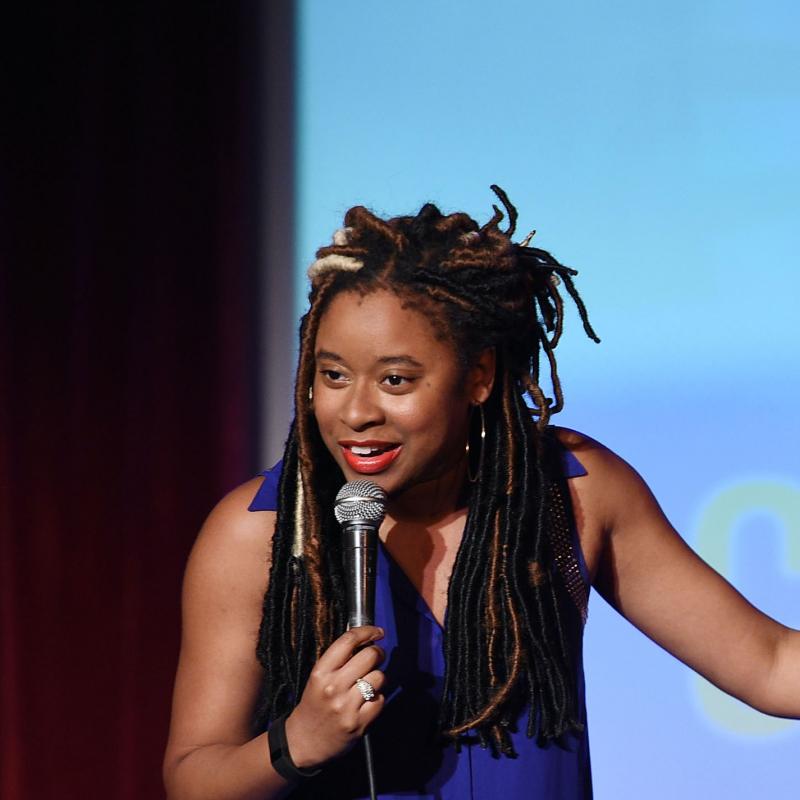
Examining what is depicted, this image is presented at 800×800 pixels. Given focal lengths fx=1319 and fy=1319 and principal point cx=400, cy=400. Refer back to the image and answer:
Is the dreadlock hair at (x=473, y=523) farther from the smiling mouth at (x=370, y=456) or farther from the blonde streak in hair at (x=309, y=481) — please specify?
the smiling mouth at (x=370, y=456)

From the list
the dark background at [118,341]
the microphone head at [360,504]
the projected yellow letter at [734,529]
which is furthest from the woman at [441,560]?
the dark background at [118,341]

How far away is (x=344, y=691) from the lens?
1.45 m

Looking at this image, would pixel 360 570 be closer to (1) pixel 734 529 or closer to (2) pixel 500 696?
(2) pixel 500 696

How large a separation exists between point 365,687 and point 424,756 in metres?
0.36

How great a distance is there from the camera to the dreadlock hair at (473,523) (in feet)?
5.80

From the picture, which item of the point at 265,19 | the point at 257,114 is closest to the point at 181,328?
the point at 257,114

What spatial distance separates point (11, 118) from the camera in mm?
3010

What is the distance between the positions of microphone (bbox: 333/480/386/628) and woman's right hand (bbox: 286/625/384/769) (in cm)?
3

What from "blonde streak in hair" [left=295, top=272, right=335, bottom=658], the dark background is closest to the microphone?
"blonde streak in hair" [left=295, top=272, right=335, bottom=658]

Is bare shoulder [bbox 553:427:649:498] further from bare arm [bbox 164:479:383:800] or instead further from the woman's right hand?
the woman's right hand

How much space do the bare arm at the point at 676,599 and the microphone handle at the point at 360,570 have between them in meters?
0.49

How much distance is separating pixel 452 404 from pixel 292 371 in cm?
160

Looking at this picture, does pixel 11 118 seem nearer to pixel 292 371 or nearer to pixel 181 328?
pixel 181 328

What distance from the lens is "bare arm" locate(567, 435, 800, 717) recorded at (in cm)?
189
